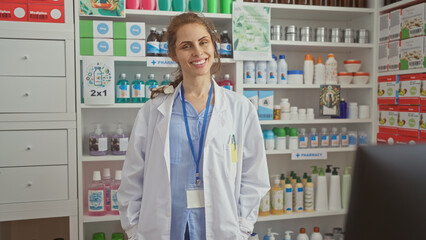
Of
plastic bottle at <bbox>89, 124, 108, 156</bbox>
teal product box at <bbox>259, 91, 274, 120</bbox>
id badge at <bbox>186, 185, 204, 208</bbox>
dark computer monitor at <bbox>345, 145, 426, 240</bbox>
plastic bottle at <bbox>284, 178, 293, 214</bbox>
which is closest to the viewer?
dark computer monitor at <bbox>345, 145, 426, 240</bbox>

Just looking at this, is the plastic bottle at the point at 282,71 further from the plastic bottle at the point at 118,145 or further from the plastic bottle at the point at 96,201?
the plastic bottle at the point at 96,201

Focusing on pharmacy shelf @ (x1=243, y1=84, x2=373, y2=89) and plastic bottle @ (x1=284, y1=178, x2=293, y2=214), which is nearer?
pharmacy shelf @ (x1=243, y1=84, x2=373, y2=89)

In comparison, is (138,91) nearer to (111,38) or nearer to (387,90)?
(111,38)

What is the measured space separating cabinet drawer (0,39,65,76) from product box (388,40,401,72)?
8.09 ft

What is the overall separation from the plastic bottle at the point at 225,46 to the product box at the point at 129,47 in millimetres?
602

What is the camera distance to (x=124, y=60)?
2951 millimetres

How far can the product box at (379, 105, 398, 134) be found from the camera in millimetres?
3209

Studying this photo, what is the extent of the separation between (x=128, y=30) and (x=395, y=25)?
2.04 meters

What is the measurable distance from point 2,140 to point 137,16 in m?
1.28

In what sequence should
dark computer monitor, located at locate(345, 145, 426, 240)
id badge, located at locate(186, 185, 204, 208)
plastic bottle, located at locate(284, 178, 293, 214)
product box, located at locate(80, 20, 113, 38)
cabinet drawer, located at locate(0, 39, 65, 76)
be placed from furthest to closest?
plastic bottle, located at locate(284, 178, 293, 214)
product box, located at locate(80, 20, 113, 38)
cabinet drawer, located at locate(0, 39, 65, 76)
id badge, located at locate(186, 185, 204, 208)
dark computer monitor, located at locate(345, 145, 426, 240)

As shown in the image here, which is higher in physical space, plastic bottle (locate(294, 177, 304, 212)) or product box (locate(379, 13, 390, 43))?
product box (locate(379, 13, 390, 43))

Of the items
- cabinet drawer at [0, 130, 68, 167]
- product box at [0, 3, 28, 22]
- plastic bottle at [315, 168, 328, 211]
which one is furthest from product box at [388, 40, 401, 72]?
product box at [0, 3, 28, 22]

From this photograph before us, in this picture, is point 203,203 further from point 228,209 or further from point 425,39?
point 425,39

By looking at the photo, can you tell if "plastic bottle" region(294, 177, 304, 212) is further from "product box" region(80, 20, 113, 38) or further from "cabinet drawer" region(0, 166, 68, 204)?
"product box" region(80, 20, 113, 38)
